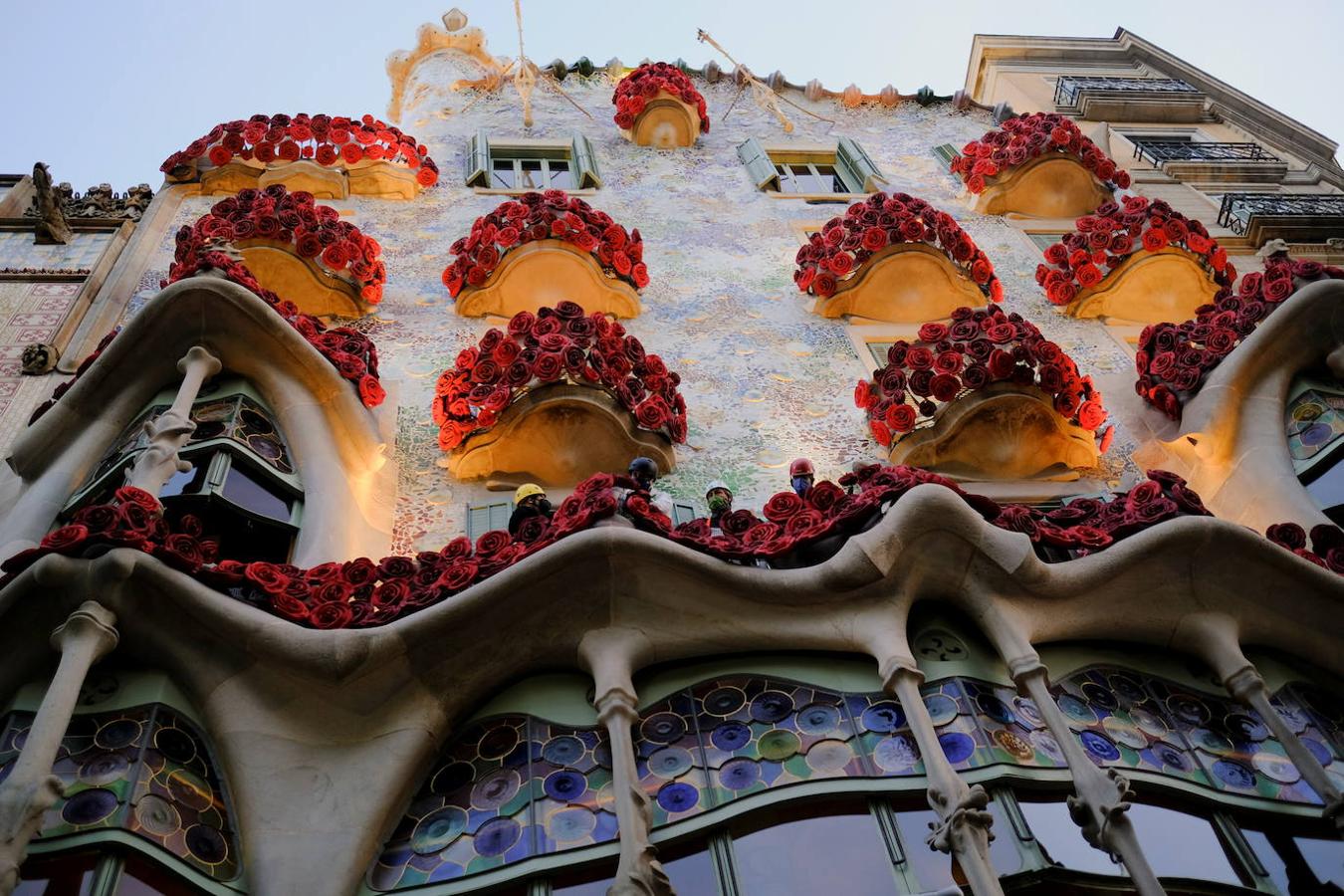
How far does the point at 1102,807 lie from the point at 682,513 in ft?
13.6

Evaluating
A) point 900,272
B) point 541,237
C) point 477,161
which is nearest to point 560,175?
point 477,161

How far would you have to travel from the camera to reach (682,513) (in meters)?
9.23

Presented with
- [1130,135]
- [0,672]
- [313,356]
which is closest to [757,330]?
[313,356]

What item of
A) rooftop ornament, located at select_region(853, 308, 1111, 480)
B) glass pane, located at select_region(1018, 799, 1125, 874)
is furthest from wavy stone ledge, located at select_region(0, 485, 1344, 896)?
rooftop ornament, located at select_region(853, 308, 1111, 480)

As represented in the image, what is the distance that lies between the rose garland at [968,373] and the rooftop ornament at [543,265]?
2.82 metres

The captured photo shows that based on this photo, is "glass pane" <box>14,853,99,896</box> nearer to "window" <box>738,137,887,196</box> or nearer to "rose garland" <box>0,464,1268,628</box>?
"rose garland" <box>0,464,1268,628</box>

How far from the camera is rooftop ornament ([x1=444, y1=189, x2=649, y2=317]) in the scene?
11.7 m

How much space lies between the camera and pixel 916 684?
6.32 metres

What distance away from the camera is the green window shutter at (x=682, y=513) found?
30.0ft

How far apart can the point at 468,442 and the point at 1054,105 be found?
1311 cm

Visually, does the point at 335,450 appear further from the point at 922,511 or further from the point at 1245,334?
the point at 1245,334

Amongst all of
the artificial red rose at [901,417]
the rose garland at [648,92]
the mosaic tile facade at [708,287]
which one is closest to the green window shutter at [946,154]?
the mosaic tile facade at [708,287]

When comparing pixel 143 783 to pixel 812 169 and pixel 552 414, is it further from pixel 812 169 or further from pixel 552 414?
pixel 812 169

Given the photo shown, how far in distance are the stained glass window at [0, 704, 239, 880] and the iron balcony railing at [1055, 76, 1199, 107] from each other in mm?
16421
